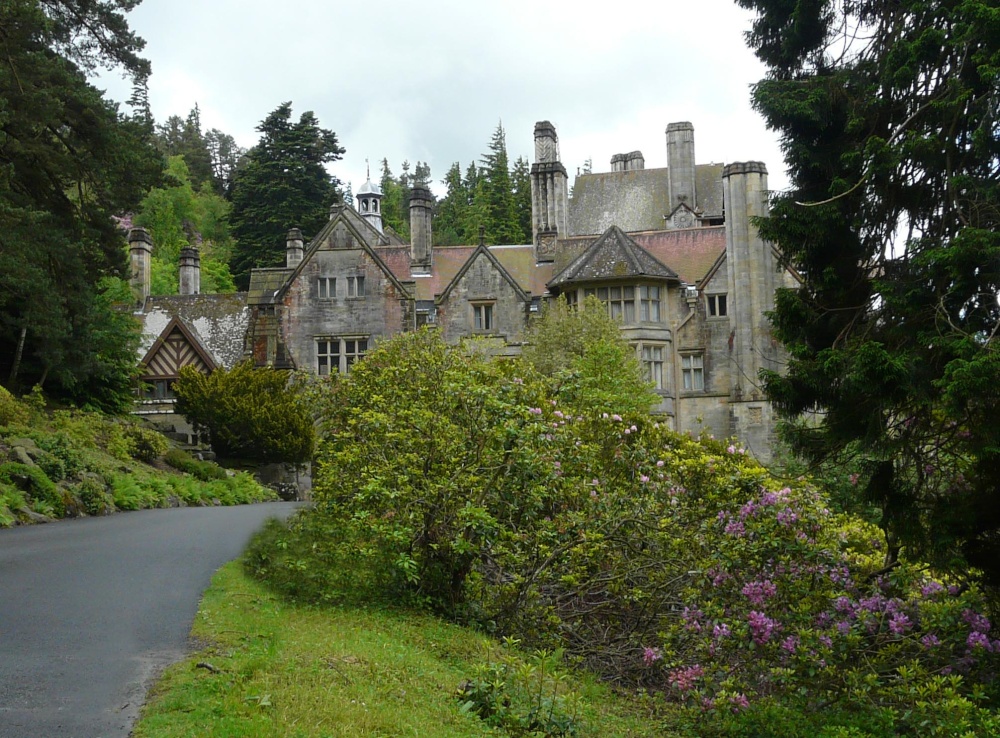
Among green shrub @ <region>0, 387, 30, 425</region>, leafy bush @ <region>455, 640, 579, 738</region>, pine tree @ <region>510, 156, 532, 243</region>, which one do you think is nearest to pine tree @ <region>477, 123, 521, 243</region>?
pine tree @ <region>510, 156, 532, 243</region>

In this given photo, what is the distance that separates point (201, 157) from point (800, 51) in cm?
10880

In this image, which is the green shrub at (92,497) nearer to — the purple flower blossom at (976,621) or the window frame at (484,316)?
the purple flower blossom at (976,621)

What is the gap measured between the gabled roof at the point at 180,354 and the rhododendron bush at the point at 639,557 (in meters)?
30.5

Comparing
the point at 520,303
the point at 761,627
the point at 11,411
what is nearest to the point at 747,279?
the point at 520,303

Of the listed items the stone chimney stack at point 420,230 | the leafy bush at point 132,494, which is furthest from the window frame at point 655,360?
the leafy bush at point 132,494

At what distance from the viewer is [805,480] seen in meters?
11.3

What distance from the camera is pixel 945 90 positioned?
426 inches

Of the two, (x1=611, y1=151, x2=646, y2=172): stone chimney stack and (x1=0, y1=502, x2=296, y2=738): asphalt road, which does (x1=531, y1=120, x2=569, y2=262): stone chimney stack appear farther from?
(x1=0, y1=502, x2=296, y2=738): asphalt road

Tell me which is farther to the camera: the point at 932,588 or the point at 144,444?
the point at 144,444

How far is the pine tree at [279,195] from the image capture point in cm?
6650

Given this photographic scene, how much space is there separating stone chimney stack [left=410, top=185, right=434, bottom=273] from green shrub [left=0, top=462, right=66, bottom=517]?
1128 inches

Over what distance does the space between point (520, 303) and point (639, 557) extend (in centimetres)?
3146

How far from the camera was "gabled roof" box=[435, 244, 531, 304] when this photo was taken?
143 feet

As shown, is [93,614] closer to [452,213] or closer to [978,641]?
[978,641]
